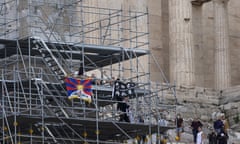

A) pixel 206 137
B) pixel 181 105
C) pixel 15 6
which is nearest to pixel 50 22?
pixel 15 6

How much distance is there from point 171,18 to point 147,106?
83.2 ft

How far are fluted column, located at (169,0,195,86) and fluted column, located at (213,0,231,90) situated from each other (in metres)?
2.46

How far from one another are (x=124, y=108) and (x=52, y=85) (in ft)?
11.1

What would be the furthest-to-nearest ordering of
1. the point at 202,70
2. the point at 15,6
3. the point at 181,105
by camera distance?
the point at 202,70 → the point at 181,105 → the point at 15,6

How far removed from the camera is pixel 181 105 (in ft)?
229

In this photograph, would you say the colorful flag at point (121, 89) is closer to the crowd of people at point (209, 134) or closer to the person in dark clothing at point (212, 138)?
the crowd of people at point (209, 134)

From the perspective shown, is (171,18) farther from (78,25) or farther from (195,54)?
(78,25)

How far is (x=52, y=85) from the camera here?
4734 cm

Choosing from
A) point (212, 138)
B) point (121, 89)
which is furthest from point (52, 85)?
point (212, 138)

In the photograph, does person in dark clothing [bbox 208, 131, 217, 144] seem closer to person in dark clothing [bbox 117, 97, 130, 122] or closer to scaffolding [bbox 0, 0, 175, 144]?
scaffolding [bbox 0, 0, 175, 144]

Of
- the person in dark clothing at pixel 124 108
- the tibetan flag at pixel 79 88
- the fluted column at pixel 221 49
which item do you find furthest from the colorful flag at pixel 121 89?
the fluted column at pixel 221 49

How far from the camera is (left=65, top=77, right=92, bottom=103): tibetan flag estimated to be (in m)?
46.7

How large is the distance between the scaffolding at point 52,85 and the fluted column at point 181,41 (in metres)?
22.9

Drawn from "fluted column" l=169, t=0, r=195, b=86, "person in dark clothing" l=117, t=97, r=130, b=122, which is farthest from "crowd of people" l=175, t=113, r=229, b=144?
"fluted column" l=169, t=0, r=195, b=86
